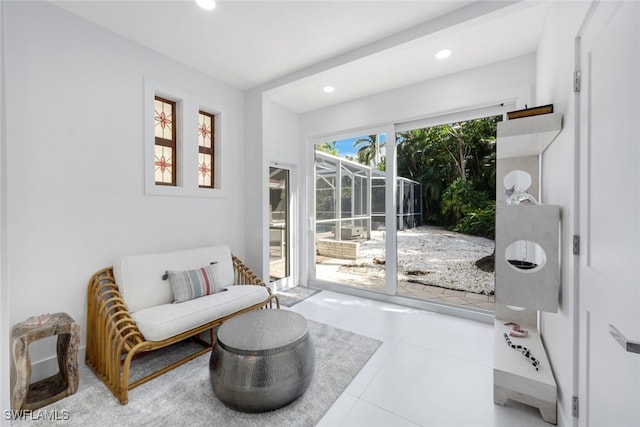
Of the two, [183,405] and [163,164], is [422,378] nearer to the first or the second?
[183,405]

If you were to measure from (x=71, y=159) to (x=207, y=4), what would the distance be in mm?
1679

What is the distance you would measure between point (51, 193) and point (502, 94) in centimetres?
428

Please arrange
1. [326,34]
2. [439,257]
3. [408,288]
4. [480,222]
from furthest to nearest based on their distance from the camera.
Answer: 1. [408,288]
2. [439,257]
3. [480,222]
4. [326,34]

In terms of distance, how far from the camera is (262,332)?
192 centimetres

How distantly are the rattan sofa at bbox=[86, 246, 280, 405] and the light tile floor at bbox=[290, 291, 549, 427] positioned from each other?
1.18 meters

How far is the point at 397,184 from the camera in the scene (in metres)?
3.72

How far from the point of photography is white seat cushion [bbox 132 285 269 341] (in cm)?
204

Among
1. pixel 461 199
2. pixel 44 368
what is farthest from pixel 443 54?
pixel 44 368

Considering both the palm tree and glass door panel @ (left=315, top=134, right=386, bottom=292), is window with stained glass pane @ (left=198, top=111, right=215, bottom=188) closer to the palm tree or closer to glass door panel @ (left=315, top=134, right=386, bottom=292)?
glass door panel @ (left=315, top=134, right=386, bottom=292)

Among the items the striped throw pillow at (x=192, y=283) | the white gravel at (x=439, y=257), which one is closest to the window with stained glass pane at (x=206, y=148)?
the striped throw pillow at (x=192, y=283)

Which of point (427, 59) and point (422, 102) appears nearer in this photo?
point (427, 59)

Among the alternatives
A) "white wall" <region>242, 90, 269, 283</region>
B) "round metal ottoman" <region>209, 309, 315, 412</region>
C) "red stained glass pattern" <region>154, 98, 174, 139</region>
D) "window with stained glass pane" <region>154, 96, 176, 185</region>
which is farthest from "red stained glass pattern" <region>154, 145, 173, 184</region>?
"round metal ottoman" <region>209, 309, 315, 412</region>

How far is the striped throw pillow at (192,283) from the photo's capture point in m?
2.51
